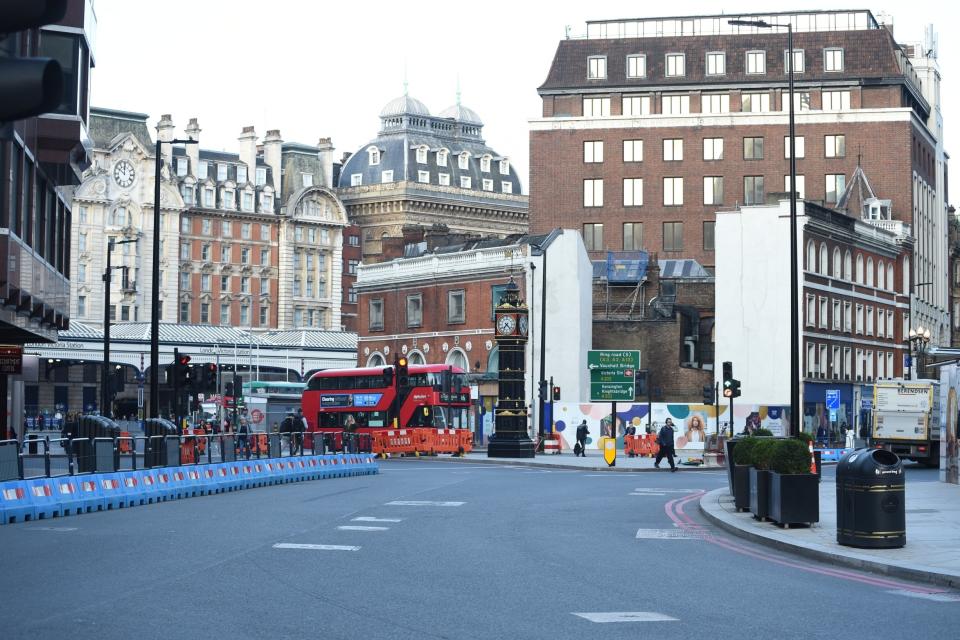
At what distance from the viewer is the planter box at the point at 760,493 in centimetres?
2064

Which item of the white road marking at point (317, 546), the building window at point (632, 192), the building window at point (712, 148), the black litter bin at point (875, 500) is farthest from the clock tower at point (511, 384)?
the building window at point (712, 148)

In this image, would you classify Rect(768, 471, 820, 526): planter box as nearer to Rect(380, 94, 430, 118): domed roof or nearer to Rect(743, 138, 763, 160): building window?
Rect(743, 138, 763, 160): building window

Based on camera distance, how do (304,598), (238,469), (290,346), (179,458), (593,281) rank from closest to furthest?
(304,598)
(179,458)
(238,469)
(593,281)
(290,346)

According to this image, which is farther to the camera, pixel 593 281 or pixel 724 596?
pixel 593 281

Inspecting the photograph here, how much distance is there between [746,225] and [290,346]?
53.8 meters

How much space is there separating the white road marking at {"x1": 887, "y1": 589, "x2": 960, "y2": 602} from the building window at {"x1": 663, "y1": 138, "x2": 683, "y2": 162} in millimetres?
79691

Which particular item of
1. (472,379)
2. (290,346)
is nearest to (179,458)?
(472,379)

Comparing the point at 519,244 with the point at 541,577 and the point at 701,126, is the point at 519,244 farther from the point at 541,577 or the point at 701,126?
the point at 541,577

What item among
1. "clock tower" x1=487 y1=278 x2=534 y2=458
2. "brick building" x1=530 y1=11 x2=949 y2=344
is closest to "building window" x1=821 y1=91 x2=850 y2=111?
"brick building" x1=530 y1=11 x2=949 y2=344

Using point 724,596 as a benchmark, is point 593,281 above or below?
above

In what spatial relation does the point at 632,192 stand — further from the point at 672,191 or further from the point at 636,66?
the point at 636,66

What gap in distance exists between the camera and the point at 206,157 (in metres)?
137

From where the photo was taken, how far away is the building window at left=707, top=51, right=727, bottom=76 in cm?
9319

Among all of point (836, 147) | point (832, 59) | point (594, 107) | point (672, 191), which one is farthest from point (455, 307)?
point (832, 59)
